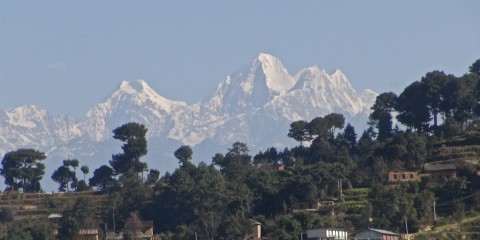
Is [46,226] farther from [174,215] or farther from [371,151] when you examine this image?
[371,151]

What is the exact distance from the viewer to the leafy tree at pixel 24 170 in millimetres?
96562

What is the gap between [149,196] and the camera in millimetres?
87000

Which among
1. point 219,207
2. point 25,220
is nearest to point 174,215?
point 219,207

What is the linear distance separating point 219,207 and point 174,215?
301cm

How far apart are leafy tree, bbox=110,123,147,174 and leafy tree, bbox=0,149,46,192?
5.05 metres

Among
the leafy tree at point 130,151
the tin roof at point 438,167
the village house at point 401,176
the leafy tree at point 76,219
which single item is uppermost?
the leafy tree at point 130,151

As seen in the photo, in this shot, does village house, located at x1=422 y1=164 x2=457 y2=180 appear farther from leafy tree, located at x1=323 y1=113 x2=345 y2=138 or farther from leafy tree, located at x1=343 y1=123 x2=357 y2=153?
leafy tree, located at x1=323 y1=113 x2=345 y2=138

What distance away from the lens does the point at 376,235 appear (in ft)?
236

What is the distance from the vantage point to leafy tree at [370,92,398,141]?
318 ft

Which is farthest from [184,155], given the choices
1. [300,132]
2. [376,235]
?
[376,235]

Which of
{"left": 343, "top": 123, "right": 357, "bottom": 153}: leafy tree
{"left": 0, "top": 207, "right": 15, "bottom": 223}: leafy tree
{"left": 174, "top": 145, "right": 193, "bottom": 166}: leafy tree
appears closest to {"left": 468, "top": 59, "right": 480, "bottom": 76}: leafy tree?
{"left": 343, "top": 123, "right": 357, "bottom": 153}: leafy tree

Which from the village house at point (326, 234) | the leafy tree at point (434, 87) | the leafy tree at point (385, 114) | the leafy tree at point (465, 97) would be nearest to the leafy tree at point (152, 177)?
the leafy tree at point (385, 114)

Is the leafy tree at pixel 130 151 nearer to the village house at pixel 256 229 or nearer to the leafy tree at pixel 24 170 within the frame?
the leafy tree at pixel 24 170

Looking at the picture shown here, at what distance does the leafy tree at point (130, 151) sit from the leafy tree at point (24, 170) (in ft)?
16.6
